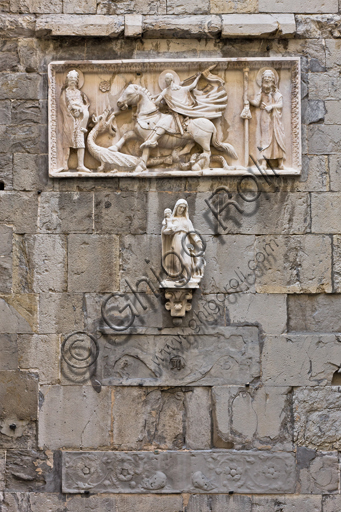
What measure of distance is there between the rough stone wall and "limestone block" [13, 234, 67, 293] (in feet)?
0.05

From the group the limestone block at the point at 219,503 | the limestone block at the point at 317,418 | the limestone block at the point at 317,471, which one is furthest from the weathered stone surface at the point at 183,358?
the limestone block at the point at 219,503

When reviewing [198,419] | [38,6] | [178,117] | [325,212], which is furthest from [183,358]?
[38,6]

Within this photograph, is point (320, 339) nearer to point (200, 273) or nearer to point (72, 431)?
point (200, 273)

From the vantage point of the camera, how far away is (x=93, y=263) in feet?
22.5

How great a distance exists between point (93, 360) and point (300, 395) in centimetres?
225

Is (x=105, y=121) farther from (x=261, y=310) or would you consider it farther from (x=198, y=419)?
(x=198, y=419)

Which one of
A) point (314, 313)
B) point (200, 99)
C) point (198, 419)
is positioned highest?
point (200, 99)

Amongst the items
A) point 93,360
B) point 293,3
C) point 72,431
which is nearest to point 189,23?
point 293,3

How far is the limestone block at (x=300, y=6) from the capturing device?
7.08 metres

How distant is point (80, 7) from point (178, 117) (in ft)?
5.51

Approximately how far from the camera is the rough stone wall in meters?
6.67

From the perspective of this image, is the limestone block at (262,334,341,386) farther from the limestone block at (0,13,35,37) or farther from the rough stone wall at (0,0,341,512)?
the limestone block at (0,13,35,37)

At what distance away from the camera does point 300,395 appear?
6703 millimetres

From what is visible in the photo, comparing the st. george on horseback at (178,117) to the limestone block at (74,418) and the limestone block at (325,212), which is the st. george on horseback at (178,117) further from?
the limestone block at (74,418)
